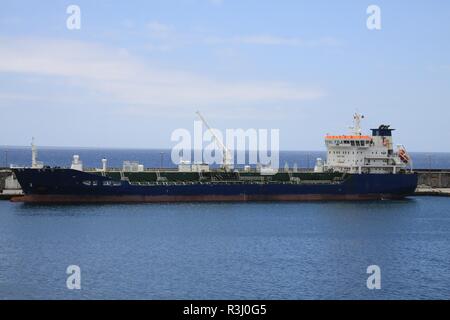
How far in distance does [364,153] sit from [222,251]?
3353cm

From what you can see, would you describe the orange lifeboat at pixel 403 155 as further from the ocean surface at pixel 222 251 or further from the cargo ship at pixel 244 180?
the ocean surface at pixel 222 251

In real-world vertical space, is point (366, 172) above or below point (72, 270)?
above

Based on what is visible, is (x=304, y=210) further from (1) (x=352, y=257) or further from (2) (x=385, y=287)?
(2) (x=385, y=287)

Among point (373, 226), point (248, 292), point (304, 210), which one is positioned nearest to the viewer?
point (248, 292)

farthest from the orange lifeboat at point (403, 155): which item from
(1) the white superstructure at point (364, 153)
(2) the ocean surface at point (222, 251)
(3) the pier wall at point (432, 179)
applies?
(3) the pier wall at point (432, 179)

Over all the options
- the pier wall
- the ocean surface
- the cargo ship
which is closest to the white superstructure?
the cargo ship

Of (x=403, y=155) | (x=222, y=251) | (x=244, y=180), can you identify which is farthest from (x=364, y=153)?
(x=222, y=251)

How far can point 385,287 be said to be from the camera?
3316cm

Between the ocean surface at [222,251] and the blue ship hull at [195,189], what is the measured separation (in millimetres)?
2258

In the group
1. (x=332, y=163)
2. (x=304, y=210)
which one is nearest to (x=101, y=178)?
(x=304, y=210)

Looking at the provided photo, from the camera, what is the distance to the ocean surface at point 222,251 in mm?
32219

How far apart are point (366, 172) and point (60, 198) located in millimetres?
30855

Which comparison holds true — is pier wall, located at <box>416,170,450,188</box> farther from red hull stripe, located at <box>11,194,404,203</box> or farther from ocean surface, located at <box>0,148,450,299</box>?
ocean surface, located at <box>0,148,450,299</box>

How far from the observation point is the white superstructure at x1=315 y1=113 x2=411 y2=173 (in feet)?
229
